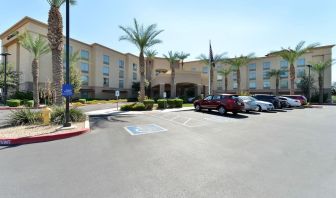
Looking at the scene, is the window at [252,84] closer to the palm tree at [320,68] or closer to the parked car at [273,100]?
the palm tree at [320,68]

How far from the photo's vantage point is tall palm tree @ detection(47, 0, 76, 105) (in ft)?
45.2

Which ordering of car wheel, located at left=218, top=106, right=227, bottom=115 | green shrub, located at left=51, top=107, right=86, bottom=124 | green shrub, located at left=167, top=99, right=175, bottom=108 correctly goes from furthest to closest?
1. green shrub, located at left=167, top=99, right=175, bottom=108
2. car wheel, located at left=218, top=106, right=227, bottom=115
3. green shrub, located at left=51, top=107, right=86, bottom=124

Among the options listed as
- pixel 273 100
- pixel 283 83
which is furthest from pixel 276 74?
pixel 273 100

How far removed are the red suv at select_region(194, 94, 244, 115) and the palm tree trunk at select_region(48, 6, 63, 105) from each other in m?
12.3

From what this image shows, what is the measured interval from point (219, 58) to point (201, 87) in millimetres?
7027

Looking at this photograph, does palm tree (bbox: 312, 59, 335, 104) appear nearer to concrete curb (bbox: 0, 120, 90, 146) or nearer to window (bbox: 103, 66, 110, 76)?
window (bbox: 103, 66, 110, 76)

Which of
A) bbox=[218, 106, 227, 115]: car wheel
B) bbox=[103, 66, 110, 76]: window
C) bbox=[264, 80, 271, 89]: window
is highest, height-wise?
bbox=[103, 66, 110, 76]: window

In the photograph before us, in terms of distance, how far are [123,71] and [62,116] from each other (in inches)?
1704

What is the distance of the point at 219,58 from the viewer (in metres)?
44.1

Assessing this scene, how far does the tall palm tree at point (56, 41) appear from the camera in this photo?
13773 mm

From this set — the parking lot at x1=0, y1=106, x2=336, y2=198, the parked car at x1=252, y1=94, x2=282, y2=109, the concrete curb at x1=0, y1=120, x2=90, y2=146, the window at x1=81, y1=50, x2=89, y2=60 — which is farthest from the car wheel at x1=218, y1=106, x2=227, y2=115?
the window at x1=81, y1=50, x2=89, y2=60

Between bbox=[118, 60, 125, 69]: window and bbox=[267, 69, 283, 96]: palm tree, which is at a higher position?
bbox=[118, 60, 125, 69]: window

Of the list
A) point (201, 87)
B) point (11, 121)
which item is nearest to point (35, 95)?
point (11, 121)

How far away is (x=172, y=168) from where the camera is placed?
515cm
